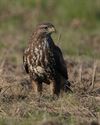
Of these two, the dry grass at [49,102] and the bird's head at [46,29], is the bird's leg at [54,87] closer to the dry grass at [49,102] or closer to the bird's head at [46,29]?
the dry grass at [49,102]

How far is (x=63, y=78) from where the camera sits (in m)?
11.0

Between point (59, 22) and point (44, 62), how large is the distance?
883 centimetres

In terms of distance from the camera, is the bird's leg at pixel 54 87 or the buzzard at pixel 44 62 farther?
the bird's leg at pixel 54 87

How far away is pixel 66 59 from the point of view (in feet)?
46.1

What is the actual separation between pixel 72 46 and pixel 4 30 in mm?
2678

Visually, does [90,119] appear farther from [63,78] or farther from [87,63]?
[87,63]

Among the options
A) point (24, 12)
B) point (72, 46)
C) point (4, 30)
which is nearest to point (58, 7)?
point (24, 12)

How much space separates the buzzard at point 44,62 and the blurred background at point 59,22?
381 cm

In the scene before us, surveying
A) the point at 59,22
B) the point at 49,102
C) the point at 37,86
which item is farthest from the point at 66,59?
the point at 59,22

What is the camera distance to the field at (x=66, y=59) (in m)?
9.27

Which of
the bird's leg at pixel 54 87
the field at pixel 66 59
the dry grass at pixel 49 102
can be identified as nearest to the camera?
the dry grass at pixel 49 102

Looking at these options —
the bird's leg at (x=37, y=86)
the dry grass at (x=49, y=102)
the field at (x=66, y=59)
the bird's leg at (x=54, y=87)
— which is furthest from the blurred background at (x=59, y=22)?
the bird's leg at (x=54, y=87)

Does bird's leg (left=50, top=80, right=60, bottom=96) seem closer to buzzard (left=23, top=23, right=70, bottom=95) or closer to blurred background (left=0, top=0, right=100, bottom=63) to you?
buzzard (left=23, top=23, right=70, bottom=95)

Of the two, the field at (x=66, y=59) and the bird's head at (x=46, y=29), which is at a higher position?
the bird's head at (x=46, y=29)
